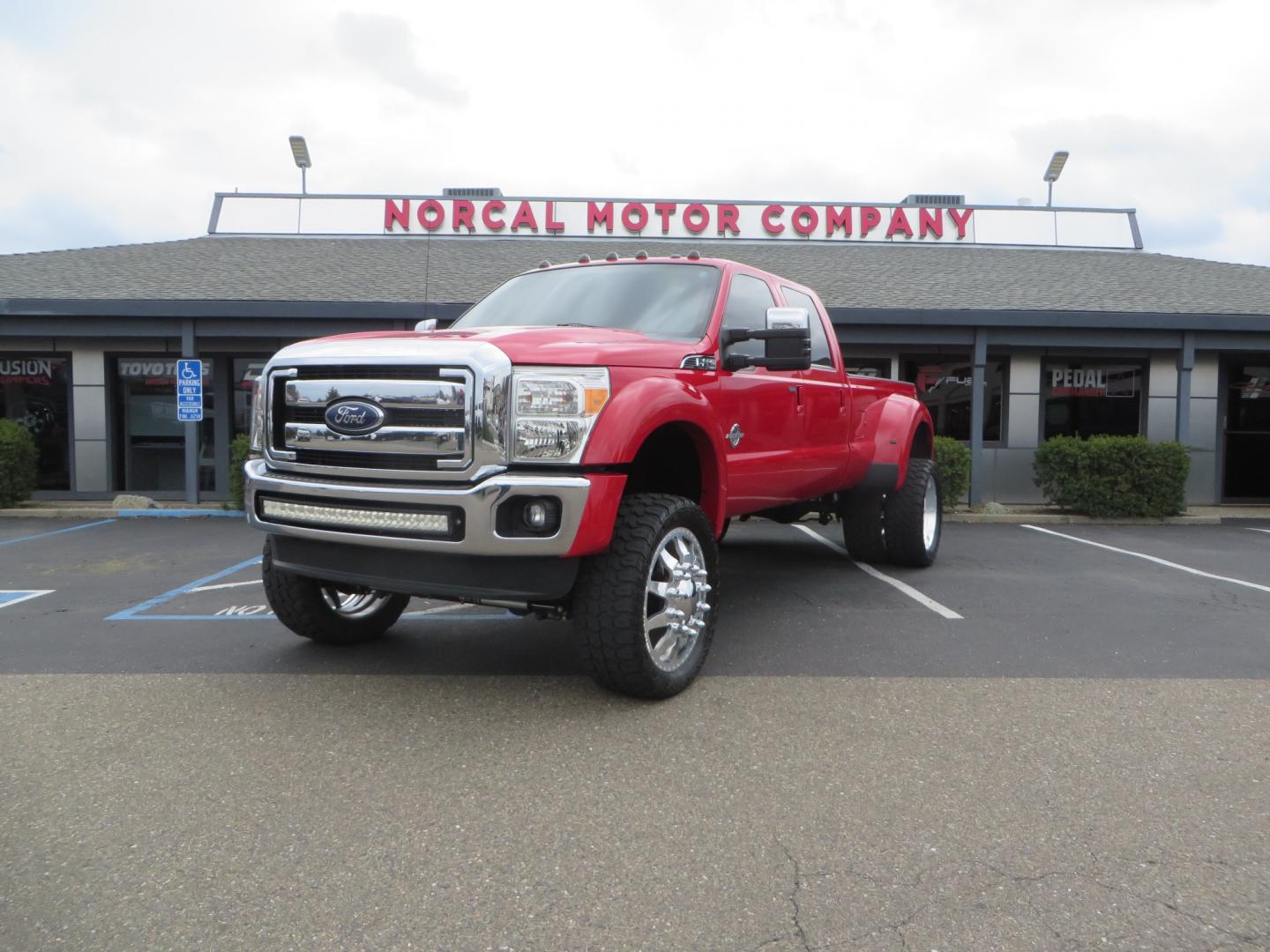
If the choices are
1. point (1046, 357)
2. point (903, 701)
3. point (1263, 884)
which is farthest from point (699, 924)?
point (1046, 357)

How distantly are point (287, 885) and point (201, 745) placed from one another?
1236 mm

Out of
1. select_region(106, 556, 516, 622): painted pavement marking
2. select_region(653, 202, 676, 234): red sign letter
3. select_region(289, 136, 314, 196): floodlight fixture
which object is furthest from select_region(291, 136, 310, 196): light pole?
select_region(106, 556, 516, 622): painted pavement marking

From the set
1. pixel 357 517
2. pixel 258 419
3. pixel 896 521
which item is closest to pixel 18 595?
pixel 258 419

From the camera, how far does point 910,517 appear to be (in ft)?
23.7

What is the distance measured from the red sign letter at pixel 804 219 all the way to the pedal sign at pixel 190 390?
41.6ft

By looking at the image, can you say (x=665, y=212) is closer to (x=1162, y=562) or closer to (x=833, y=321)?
(x=833, y=321)

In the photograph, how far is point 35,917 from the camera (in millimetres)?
2277

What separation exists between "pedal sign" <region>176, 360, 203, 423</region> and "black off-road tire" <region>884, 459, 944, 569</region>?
30.7 ft

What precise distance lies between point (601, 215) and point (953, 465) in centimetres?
1066

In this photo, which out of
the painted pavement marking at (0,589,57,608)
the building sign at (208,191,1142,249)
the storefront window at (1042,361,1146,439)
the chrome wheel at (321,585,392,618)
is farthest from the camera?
the building sign at (208,191,1142,249)

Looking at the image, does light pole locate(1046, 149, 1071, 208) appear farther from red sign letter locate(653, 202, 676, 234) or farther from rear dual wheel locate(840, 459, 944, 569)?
rear dual wheel locate(840, 459, 944, 569)

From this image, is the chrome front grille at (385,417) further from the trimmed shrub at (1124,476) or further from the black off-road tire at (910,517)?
the trimmed shrub at (1124,476)

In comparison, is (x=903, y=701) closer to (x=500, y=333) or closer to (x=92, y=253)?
(x=500, y=333)

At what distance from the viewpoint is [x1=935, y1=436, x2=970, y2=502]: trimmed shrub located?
39.0 feet
